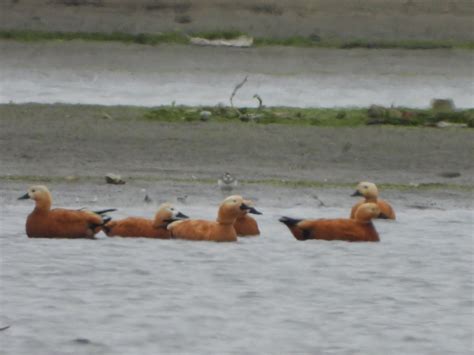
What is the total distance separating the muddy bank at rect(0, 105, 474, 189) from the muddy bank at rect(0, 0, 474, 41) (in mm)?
12718

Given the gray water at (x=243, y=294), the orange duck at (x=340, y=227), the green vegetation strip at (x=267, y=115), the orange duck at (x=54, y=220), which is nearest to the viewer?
the gray water at (x=243, y=294)

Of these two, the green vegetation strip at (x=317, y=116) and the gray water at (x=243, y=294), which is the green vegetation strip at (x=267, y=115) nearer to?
the green vegetation strip at (x=317, y=116)

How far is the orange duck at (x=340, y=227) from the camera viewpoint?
1307cm

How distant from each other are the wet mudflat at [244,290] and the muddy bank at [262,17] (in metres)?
17.2

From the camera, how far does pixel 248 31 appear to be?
31.8m

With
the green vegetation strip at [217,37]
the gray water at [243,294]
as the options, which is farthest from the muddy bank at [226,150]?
the green vegetation strip at [217,37]

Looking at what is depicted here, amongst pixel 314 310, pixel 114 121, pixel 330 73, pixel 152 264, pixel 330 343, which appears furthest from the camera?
pixel 330 73

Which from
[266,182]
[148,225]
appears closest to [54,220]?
[148,225]

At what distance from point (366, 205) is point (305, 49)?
1782 cm

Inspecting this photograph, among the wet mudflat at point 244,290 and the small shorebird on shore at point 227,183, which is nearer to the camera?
the wet mudflat at point 244,290

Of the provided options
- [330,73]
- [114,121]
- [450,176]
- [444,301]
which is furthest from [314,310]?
[330,73]

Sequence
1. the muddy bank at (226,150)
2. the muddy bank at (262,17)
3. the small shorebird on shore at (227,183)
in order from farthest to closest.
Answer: the muddy bank at (262,17) → the muddy bank at (226,150) → the small shorebird on shore at (227,183)

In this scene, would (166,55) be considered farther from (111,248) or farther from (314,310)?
(314,310)

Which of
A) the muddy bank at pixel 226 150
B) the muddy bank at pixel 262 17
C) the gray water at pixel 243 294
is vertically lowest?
the gray water at pixel 243 294
